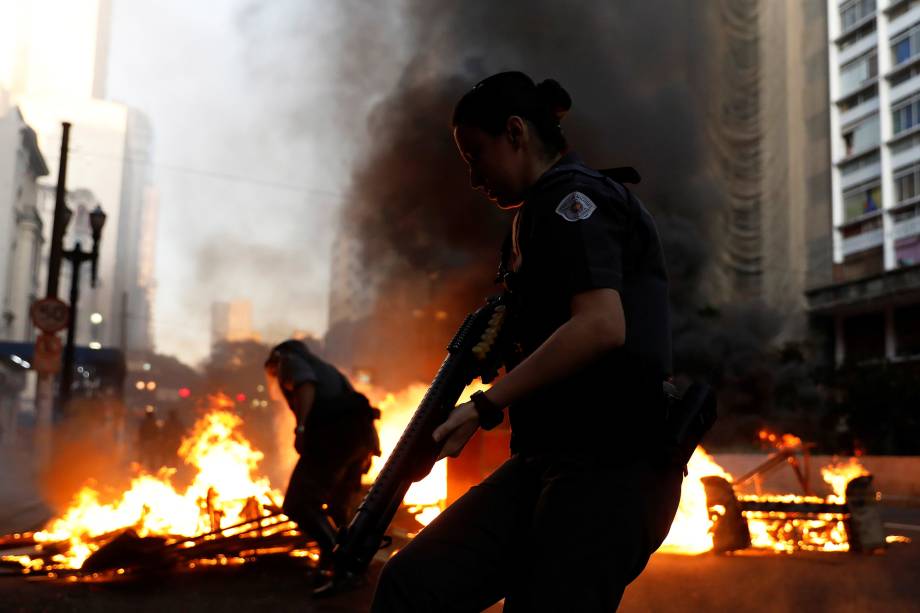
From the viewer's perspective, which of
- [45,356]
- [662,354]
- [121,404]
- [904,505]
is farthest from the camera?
[121,404]

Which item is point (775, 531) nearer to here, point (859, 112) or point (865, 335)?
point (865, 335)

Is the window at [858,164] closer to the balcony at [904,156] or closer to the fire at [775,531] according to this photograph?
the balcony at [904,156]

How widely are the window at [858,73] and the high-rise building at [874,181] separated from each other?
0.04 meters

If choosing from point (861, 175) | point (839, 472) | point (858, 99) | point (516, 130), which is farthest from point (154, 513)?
point (858, 99)

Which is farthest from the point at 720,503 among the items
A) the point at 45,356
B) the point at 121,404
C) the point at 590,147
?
the point at 121,404

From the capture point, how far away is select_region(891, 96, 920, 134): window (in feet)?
118

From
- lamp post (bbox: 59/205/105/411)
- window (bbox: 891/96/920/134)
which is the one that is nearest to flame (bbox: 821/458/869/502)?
lamp post (bbox: 59/205/105/411)

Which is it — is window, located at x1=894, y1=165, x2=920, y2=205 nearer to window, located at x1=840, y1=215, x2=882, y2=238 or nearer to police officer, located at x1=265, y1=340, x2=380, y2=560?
window, located at x1=840, y1=215, x2=882, y2=238

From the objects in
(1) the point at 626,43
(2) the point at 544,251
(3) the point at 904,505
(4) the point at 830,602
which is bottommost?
(3) the point at 904,505

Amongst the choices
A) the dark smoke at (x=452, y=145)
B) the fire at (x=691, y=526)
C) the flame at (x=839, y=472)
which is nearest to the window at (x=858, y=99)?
the dark smoke at (x=452, y=145)

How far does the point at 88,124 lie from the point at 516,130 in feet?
298

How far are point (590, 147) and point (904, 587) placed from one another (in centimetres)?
1405

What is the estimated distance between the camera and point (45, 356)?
460 inches

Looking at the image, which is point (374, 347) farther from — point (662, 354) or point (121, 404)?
point (662, 354)
